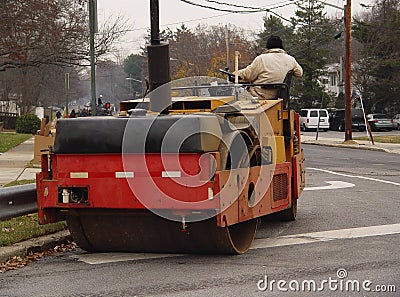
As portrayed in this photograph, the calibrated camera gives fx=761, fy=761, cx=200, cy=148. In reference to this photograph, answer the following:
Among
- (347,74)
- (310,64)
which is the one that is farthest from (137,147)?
(310,64)

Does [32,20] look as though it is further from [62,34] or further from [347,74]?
[347,74]

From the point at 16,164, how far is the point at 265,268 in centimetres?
1608

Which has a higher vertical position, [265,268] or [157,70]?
[157,70]

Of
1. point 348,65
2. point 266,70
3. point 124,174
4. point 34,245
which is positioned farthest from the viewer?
point 348,65

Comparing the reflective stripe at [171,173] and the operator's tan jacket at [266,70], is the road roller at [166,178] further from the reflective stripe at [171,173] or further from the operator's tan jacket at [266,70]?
the operator's tan jacket at [266,70]

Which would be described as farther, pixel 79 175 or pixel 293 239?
pixel 293 239

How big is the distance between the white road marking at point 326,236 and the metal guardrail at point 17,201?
2892mm

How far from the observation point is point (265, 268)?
7.65 meters

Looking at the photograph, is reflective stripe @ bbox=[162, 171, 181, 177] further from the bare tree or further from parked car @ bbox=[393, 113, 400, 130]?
parked car @ bbox=[393, 113, 400, 130]

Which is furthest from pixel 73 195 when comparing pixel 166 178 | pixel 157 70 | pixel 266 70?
pixel 266 70

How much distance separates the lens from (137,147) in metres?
7.80

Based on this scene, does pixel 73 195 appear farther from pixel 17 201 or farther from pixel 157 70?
pixel 157 70

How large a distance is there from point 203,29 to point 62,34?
160 feet

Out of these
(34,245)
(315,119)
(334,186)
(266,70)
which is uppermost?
(266,70)
